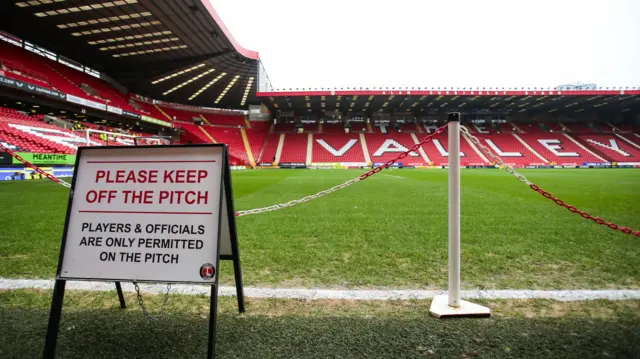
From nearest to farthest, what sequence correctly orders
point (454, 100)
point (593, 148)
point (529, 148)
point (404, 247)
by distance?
point (404, 247) < point (454, 100) < point (593, 148) < point (529, 148)

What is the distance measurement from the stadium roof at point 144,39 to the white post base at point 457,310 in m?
23.1

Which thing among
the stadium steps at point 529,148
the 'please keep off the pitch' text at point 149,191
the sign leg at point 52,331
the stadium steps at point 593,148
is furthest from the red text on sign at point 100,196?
the stadium steps at point 593,148

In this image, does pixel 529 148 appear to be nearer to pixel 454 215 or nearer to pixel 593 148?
pixel 593 148

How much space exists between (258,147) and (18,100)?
2617cm

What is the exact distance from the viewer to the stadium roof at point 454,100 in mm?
37281

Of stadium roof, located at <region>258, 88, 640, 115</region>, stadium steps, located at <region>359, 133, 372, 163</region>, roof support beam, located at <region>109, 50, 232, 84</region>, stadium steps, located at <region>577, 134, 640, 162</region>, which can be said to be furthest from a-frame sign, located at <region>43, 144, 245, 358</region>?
stadium steps, located at <region>577, 134, 640, 162</region>

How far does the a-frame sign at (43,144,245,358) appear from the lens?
1996mm

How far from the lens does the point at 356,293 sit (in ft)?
9.23

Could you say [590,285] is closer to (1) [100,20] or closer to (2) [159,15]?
(2) [159,15]

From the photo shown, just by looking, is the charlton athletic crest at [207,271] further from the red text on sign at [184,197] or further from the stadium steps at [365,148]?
the stadium steps at [365,148]

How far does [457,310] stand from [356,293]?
82 centimetres

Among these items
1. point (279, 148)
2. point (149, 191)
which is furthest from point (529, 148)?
point (149, 191)

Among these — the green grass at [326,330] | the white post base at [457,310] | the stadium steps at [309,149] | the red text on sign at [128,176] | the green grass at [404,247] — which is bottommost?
the green grass at [326,330]

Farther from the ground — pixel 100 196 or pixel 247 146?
pixel 247 146
